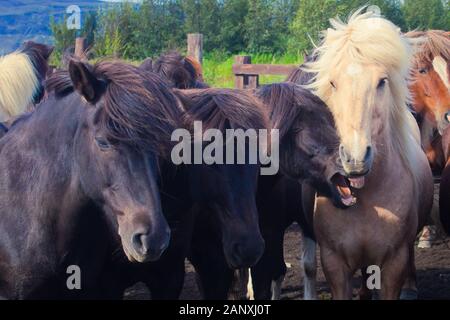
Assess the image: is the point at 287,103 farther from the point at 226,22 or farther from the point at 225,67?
the point at 226,22

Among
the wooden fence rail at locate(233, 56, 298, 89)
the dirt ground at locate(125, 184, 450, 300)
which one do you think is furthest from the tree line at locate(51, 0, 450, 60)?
the dirt ground at locate(125, 184, 450, 300)

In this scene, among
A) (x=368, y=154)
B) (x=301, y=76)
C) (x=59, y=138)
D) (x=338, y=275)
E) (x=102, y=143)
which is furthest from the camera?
(x=301, y=76)

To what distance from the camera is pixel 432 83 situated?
22.3ft

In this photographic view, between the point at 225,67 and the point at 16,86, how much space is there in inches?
481

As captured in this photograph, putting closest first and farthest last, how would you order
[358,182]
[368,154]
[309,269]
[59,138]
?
[59,138]
[368,154]
[358,182]
[309,269]

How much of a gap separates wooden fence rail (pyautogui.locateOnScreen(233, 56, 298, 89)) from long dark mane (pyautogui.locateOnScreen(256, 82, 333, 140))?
6.82 metres

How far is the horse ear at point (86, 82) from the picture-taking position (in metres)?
3.34

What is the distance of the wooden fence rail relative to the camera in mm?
11570

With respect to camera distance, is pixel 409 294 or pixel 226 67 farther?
pixel 226 67

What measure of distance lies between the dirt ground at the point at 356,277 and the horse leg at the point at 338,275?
5.74ft

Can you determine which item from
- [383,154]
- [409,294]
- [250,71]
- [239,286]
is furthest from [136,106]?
[250,71]

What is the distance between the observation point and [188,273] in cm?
689

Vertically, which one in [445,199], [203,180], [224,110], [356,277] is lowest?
[356,277]
